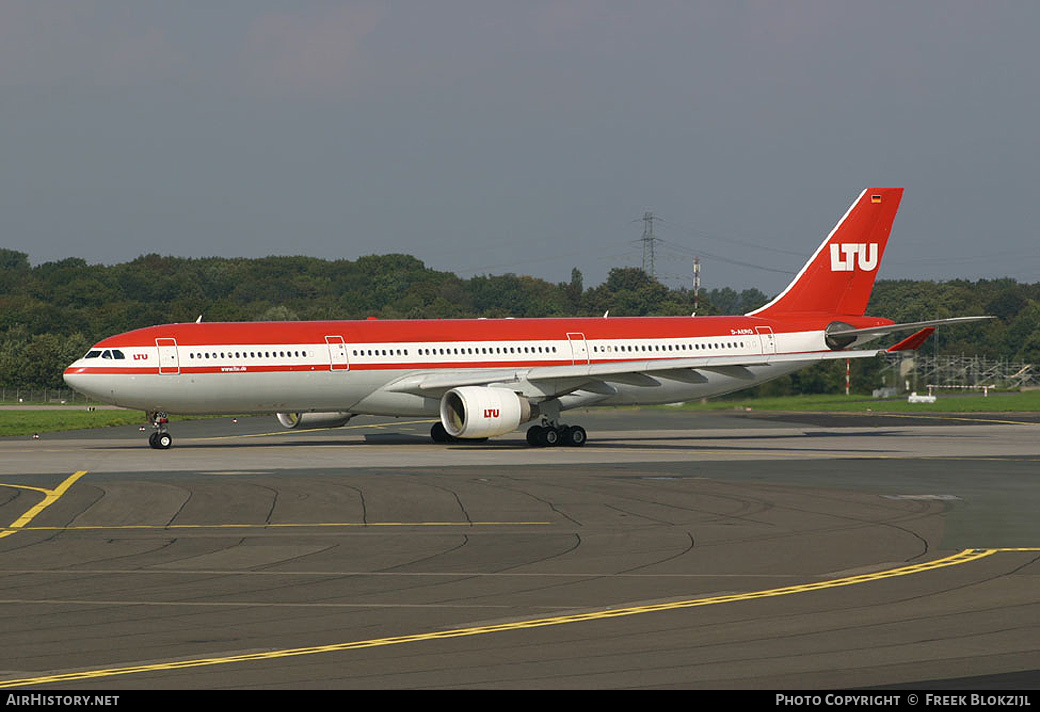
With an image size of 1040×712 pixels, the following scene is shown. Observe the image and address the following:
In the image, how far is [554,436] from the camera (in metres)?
45.4

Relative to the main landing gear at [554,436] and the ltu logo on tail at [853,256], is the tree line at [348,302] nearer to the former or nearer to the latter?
the ltu logo on tail at [853,256]

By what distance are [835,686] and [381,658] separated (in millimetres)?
4206

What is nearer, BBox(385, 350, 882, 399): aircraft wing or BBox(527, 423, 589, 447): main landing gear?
BBox(385, 350, 882, 399): aircraft wing

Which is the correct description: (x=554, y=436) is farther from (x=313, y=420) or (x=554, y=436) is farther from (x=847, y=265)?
(x=847, y=265)

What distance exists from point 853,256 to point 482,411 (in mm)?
20575

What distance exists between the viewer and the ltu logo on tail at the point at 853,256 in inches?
Answer: 2108

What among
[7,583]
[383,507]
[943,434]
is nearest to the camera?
[7,583]

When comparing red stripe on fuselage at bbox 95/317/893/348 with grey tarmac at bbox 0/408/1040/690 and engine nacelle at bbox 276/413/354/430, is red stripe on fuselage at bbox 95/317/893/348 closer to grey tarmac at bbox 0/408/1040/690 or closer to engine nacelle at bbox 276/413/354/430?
engine nacelle at bbox 276/413/354/430

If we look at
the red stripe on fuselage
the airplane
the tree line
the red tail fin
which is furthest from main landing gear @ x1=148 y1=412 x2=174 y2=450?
the tree line

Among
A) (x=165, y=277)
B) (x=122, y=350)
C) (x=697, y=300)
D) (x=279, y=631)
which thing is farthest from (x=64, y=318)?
(x=279, y=631)

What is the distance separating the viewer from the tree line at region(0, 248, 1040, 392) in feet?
381

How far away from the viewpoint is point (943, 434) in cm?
5122

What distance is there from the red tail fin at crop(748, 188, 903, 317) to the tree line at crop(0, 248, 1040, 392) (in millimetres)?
21081
